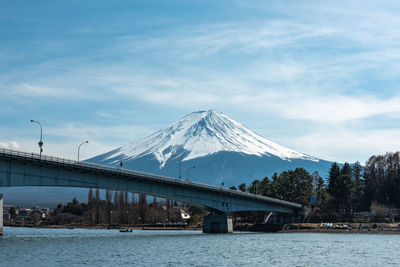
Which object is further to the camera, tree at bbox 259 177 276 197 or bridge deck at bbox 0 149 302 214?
tree at bbox 259 177 276 197

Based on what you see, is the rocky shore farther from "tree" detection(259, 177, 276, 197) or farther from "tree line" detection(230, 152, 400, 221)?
"tree" detection(259, 177, 276, 197)

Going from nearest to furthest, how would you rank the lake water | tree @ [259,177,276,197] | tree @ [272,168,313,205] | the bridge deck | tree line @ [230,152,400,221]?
the lake water, the bridge deck, tree line @ [230,152,400,221], tree @ [259,177,276,197], tree @ [272,168,313,205]

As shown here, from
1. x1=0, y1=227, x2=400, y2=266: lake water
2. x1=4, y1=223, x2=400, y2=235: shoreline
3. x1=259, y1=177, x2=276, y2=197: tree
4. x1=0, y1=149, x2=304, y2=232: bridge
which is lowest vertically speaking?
x1=0, y1=227, x2=400, y2=266: lake water

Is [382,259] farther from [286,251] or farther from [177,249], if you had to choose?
[177,249]

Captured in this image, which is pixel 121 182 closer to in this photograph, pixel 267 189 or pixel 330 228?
pixel 330 228

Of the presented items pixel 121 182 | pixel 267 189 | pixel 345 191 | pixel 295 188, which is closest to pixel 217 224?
pixel 121 182

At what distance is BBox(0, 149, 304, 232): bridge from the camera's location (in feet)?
283

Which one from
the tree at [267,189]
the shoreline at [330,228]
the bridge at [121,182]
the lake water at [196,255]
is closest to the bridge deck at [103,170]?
the bridge at [121,182]

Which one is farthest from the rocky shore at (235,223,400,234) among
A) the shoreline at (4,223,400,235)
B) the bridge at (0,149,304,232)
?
the bridge at (0,149,304,232)

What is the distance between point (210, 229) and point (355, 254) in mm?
58073

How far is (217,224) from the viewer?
131875mm

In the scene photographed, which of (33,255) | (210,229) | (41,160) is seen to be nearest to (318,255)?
(33,255)

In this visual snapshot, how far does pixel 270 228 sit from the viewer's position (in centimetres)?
15838

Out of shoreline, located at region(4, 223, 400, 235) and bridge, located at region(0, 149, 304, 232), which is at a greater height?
bridge, located at region(0, 149, 304, 232)
